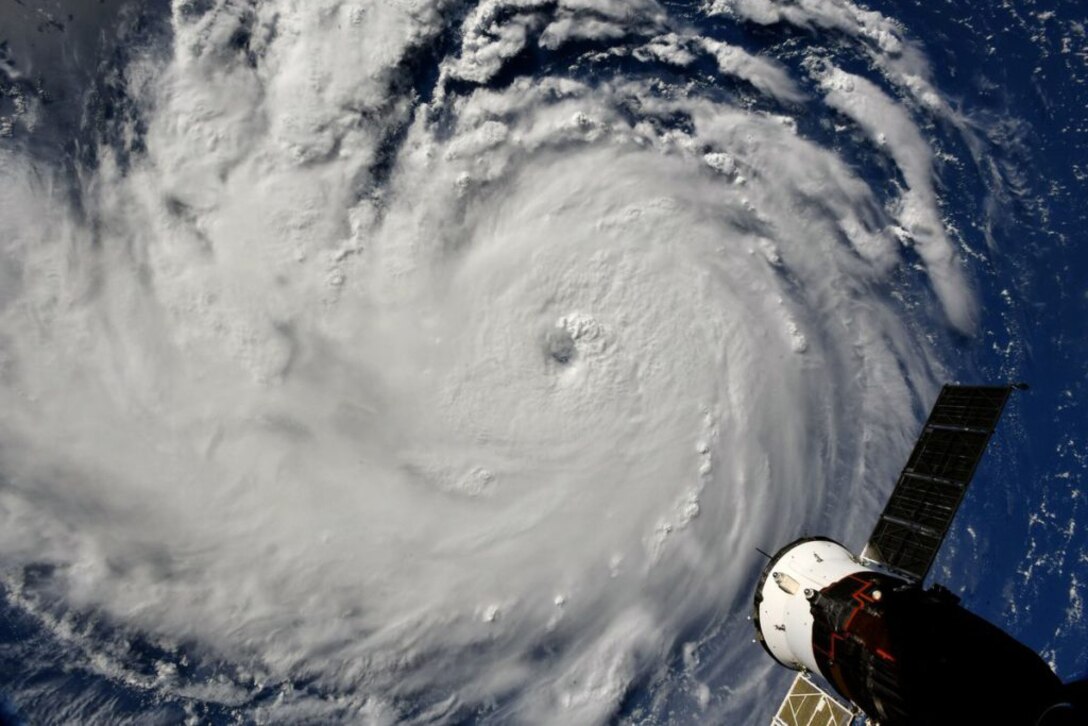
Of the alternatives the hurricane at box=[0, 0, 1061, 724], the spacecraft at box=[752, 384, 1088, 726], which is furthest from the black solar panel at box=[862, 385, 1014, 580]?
the hurricane at box=[0, 0, 1061, 724]

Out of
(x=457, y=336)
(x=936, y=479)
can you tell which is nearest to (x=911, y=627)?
(x=936, y=479)

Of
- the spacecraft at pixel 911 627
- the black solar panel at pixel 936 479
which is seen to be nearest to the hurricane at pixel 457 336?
the black solar panel at pixel 936 479

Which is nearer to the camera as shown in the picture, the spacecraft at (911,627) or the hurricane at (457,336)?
the spacecraft at (911,627)

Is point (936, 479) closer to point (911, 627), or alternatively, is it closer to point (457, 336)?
point (911, 627)

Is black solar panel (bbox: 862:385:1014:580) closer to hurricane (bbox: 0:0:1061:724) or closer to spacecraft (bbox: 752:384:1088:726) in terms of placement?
spacecraft (bbox: 752:384:1088:726)

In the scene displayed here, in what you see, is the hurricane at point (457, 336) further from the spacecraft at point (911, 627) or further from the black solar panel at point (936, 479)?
the spacecraft at point (911, 627)

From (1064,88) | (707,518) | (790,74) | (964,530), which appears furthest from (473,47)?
(964,530)
